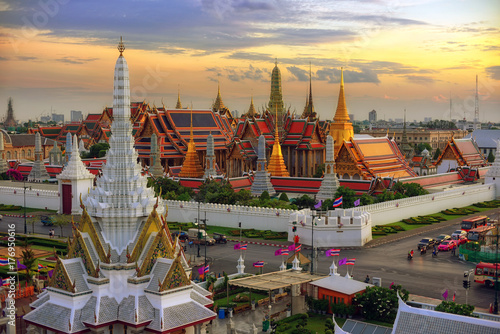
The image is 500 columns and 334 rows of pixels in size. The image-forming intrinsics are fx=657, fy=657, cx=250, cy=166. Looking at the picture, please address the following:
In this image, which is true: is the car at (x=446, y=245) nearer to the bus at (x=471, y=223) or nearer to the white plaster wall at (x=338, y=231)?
the white plaster wall at (x=338, y=231)

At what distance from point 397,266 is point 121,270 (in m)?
18.6

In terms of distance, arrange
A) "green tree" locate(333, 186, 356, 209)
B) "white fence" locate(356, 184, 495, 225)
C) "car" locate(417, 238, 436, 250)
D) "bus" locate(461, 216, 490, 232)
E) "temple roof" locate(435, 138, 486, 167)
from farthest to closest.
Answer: "temple roof" locate(435, 138, 486, 167)
"green tree" locate(333, 186, 356, 209)
"white fence" locate(356, 184, 495, 225)
"bus" locate(461, 216, 490, 232)
"car" locate(417, 238, 436, 250)

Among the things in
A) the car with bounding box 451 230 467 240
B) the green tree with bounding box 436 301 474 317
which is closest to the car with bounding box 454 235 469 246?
the car with bounding box 451 230 467 240

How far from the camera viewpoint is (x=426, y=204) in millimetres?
53562

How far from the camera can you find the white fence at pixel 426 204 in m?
47.7

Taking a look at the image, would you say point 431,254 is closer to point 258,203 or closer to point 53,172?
point 258,203

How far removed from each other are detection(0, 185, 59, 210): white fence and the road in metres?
19.9

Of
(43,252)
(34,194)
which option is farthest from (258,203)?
(34,194)

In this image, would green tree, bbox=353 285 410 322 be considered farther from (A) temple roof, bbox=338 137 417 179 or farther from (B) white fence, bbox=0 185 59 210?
(A) temple roof, bbox=338 137 417 179

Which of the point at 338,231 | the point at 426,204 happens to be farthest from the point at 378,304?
the point at 426,204

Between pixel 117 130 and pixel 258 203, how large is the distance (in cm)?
2696

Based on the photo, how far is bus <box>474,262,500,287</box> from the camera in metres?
31.0

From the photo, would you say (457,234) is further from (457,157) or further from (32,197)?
(457,157)

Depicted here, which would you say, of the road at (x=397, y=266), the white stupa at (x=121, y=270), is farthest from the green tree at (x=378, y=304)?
the white stupa at (x=121, y=270)
